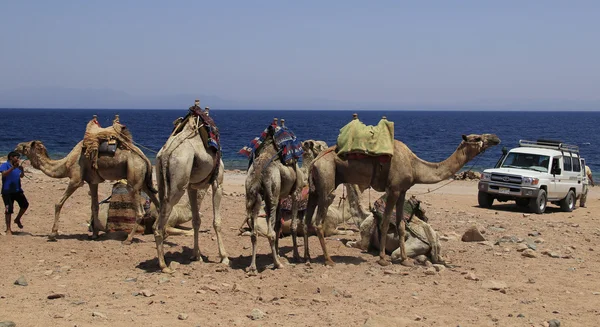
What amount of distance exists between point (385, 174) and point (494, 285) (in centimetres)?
273

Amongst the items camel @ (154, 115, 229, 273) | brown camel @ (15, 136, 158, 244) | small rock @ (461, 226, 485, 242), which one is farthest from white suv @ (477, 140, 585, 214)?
camel @ (154, 115, 229, 273)

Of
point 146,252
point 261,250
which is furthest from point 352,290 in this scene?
point 146,252

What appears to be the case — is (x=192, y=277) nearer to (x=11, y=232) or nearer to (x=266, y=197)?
(x=266, y=197)

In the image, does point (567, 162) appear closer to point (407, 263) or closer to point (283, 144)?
point (407, 263)

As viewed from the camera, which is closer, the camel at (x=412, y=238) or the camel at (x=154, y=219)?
the camel at (x=412, y=238)

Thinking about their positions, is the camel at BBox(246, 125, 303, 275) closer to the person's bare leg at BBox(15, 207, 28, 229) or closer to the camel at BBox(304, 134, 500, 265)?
the camel at BBox(304, 134, 500, 265)

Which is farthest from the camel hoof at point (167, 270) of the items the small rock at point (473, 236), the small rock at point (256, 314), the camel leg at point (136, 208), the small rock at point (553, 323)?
the small rock at point (473, 236)

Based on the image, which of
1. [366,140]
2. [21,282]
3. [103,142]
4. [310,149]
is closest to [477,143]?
[366,140]

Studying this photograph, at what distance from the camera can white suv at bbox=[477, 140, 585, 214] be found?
21.6 meters

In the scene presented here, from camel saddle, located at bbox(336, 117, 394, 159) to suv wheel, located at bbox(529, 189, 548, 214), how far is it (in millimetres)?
11006

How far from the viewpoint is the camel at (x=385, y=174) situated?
12.0 meters

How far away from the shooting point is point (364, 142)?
39.3ft

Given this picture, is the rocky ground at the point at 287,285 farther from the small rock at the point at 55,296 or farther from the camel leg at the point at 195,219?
the camel leg at the point at 195,219

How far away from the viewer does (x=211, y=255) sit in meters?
12.6
